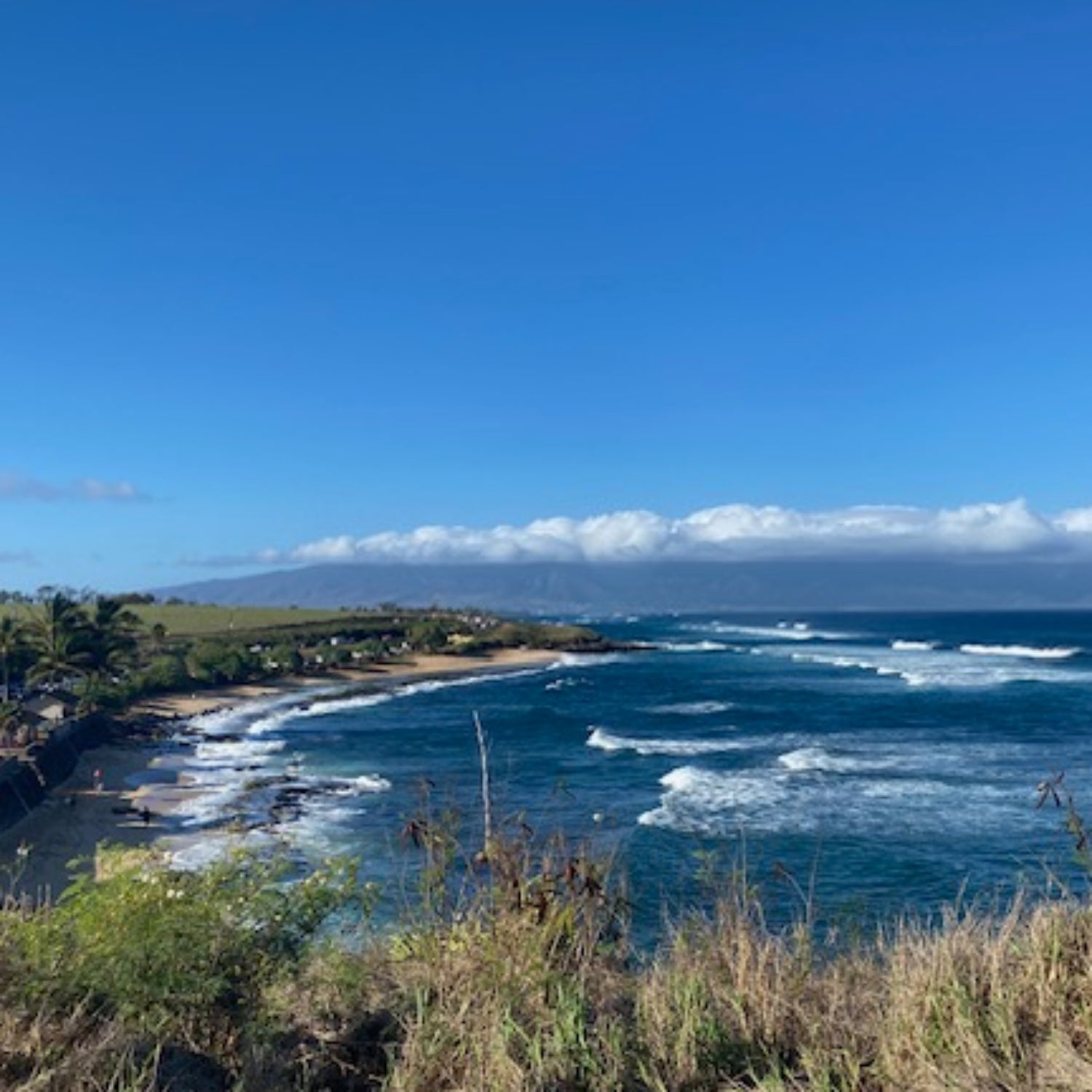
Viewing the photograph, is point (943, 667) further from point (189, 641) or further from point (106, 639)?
point (189, 641)

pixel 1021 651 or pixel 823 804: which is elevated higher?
pixel 823 804

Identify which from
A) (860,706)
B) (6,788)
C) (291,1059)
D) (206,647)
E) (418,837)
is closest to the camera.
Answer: (291,1059)

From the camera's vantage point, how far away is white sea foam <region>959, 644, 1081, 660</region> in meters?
108

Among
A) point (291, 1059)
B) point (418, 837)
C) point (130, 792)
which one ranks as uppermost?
point (418, 837)

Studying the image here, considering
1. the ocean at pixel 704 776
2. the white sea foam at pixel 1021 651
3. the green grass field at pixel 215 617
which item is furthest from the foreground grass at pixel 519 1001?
the green grass field at pixel 215 617

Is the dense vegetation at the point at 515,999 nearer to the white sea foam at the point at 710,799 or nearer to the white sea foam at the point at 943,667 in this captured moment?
the white sea foam at the point at 710,799

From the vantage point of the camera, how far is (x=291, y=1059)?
5.11 m

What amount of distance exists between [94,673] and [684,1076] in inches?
2746

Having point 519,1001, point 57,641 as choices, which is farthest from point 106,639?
point 519,1001

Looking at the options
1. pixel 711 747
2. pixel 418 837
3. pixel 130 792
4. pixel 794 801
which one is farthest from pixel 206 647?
pixel 418 837

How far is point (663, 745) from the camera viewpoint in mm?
48344

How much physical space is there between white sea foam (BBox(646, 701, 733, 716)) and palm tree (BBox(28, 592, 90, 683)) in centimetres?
3666

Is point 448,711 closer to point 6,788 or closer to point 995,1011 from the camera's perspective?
point 6,788

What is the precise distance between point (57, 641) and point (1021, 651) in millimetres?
98883
